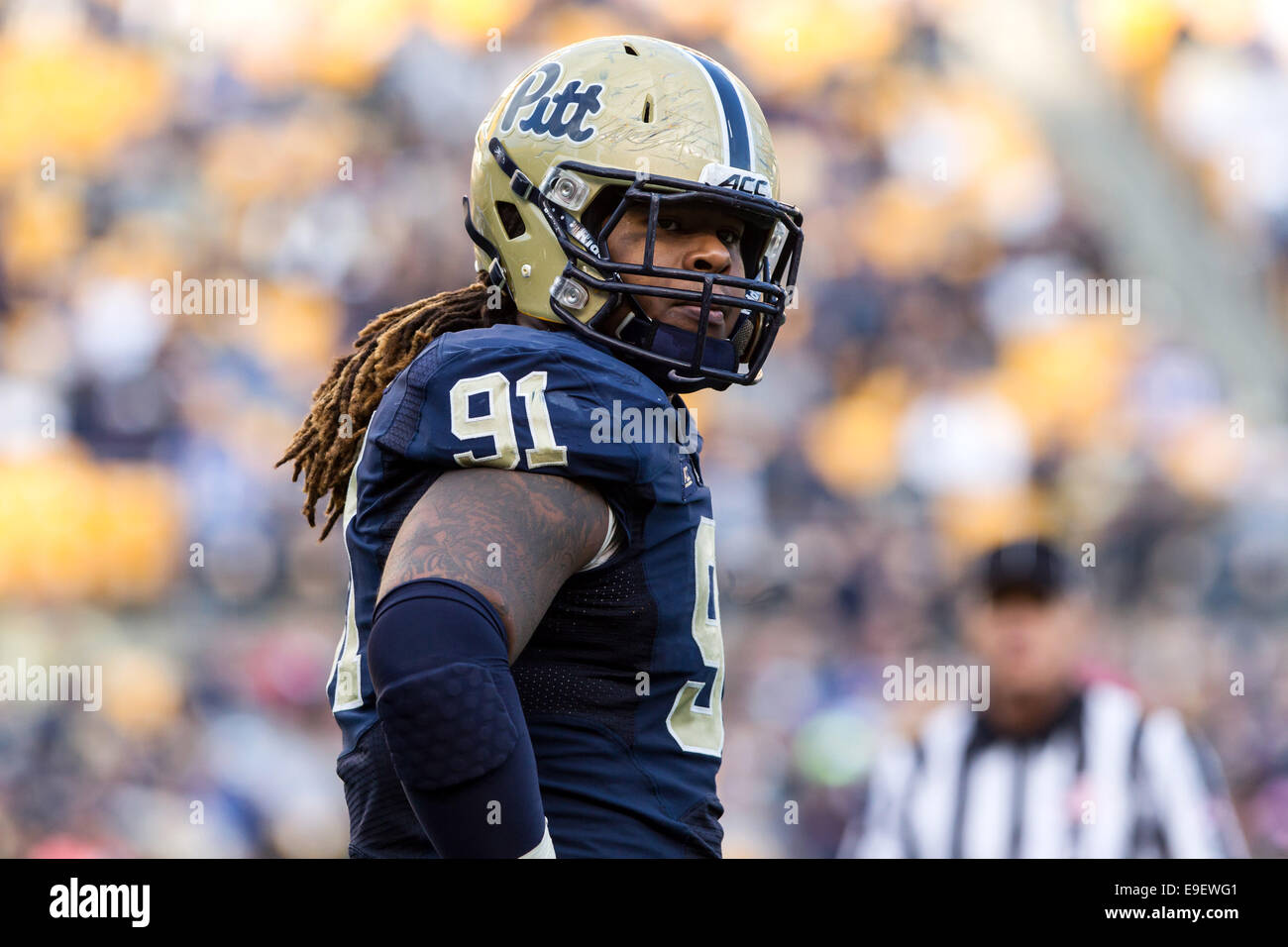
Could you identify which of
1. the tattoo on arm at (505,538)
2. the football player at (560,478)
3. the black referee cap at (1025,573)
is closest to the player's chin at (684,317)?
the football player at (560,478)

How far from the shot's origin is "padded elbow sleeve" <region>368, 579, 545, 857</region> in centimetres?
126

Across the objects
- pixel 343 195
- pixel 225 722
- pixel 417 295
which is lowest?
pixel 225 722

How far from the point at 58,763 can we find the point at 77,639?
0.71 metres

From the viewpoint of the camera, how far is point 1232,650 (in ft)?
16.0

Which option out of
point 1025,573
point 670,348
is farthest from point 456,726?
point 1025,573

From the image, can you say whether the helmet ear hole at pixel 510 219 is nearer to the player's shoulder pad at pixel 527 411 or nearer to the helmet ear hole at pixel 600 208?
the helmet ear hole at pixel 600 208

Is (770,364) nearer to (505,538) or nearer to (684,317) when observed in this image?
(684,317)

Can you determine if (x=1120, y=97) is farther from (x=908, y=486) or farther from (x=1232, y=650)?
(x=1232, y=650)

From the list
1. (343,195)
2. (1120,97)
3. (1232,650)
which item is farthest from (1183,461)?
(343,195)

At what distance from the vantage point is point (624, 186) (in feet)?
5.62

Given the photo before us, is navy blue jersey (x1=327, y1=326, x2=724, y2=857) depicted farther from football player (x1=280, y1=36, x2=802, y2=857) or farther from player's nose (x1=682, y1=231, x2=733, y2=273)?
player's nose (x1=682, y1=231, x2=733, y2=273)

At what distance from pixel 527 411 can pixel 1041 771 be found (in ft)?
7.26

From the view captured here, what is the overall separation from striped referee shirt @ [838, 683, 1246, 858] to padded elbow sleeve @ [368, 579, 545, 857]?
203 cm

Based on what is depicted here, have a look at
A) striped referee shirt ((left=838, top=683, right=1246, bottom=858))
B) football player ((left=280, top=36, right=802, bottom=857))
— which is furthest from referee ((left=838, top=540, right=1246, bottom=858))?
football player ((left=280, top=36, right=802, bottom=857))
